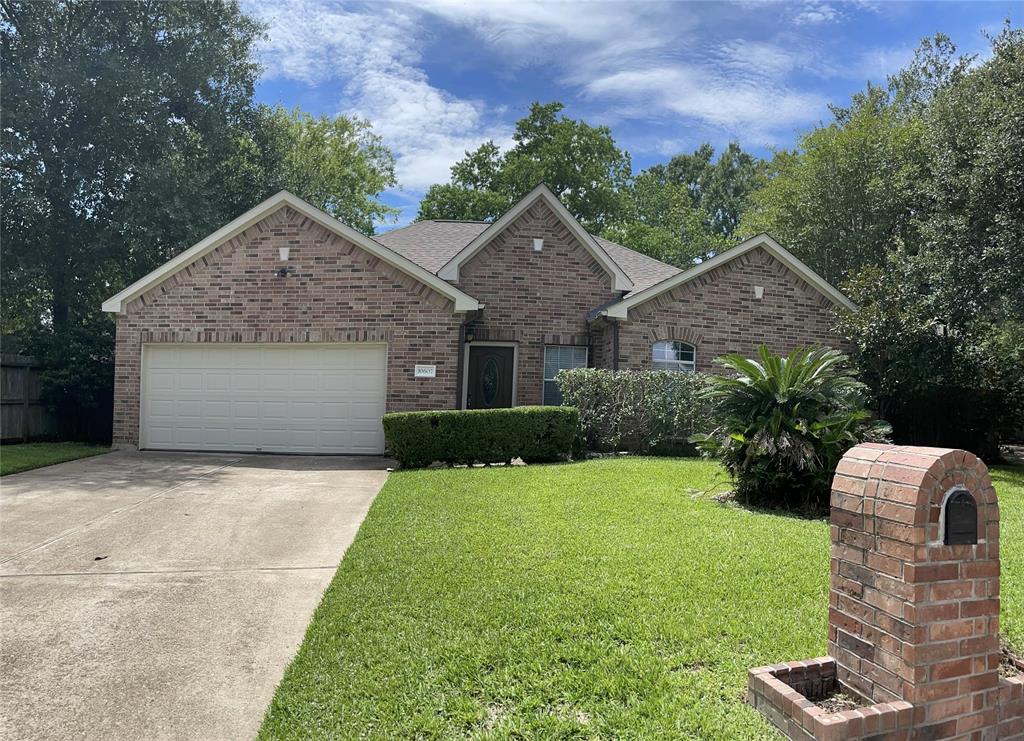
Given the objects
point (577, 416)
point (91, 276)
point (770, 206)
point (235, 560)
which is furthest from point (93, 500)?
point (770, 206)

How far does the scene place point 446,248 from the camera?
17.0 metres

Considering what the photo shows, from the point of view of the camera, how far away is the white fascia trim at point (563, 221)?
14836mm

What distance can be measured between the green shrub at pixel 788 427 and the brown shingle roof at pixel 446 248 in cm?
773

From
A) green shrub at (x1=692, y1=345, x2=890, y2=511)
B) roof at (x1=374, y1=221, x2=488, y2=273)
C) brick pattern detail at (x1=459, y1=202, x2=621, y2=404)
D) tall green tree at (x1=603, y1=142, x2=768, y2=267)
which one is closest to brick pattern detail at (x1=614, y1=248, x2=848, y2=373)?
brick pattern detail at (x1=459, y1=202, x2=621, y2=404)

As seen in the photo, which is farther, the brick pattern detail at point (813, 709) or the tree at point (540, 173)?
the tree at point (540, 173)

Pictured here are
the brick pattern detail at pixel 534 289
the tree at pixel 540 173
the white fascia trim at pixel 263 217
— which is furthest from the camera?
the tree at pixel 540 173

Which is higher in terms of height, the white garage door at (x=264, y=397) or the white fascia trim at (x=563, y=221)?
the white fascia trim at (x=563, y=221)

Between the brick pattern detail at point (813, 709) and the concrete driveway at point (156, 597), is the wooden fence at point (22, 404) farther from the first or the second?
the brick pattern detail at point (813, 709)

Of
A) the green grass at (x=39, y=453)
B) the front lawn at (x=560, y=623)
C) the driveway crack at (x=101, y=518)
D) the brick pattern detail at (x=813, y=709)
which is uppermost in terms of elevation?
the brick pattern detail at (x=813, y=709)

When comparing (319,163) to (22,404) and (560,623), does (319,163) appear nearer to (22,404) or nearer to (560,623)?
(22,404)

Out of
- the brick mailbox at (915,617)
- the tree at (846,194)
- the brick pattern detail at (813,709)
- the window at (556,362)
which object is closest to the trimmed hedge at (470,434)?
the window at (556,362)

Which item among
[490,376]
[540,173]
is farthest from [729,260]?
Result: [540,173]

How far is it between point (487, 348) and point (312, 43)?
6.90 meters

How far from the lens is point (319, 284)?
1326 cm
